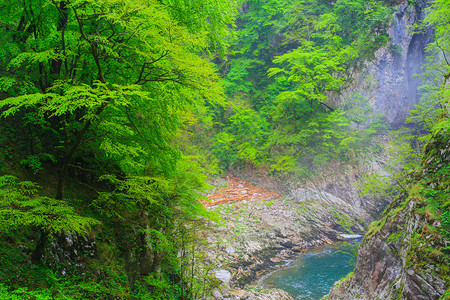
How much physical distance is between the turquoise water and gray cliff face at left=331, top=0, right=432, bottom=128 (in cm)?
1221

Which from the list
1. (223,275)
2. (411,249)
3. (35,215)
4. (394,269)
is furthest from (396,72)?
(35,215)

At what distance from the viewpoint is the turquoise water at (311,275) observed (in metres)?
10.1

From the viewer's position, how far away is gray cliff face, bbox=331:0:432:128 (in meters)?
20.1

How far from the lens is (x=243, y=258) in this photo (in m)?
11.8

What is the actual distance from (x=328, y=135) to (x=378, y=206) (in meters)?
5.56

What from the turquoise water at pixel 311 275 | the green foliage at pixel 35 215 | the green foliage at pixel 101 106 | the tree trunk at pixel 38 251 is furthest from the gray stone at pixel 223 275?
the green foliage at pixel 35 215

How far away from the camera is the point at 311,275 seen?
11.3m

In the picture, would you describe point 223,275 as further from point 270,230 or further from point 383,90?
point 383,90

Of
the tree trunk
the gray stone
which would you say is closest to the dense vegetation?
the gray stone

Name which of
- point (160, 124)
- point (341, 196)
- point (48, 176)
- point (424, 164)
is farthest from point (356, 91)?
point (48, 176)

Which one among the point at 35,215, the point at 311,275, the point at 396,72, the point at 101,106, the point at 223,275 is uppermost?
the point at 396,72

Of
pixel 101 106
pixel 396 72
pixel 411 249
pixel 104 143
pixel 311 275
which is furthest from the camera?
pixel 396 72

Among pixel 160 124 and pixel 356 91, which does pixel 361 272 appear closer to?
pixel 160 124

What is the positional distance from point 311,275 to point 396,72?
58.7ft
